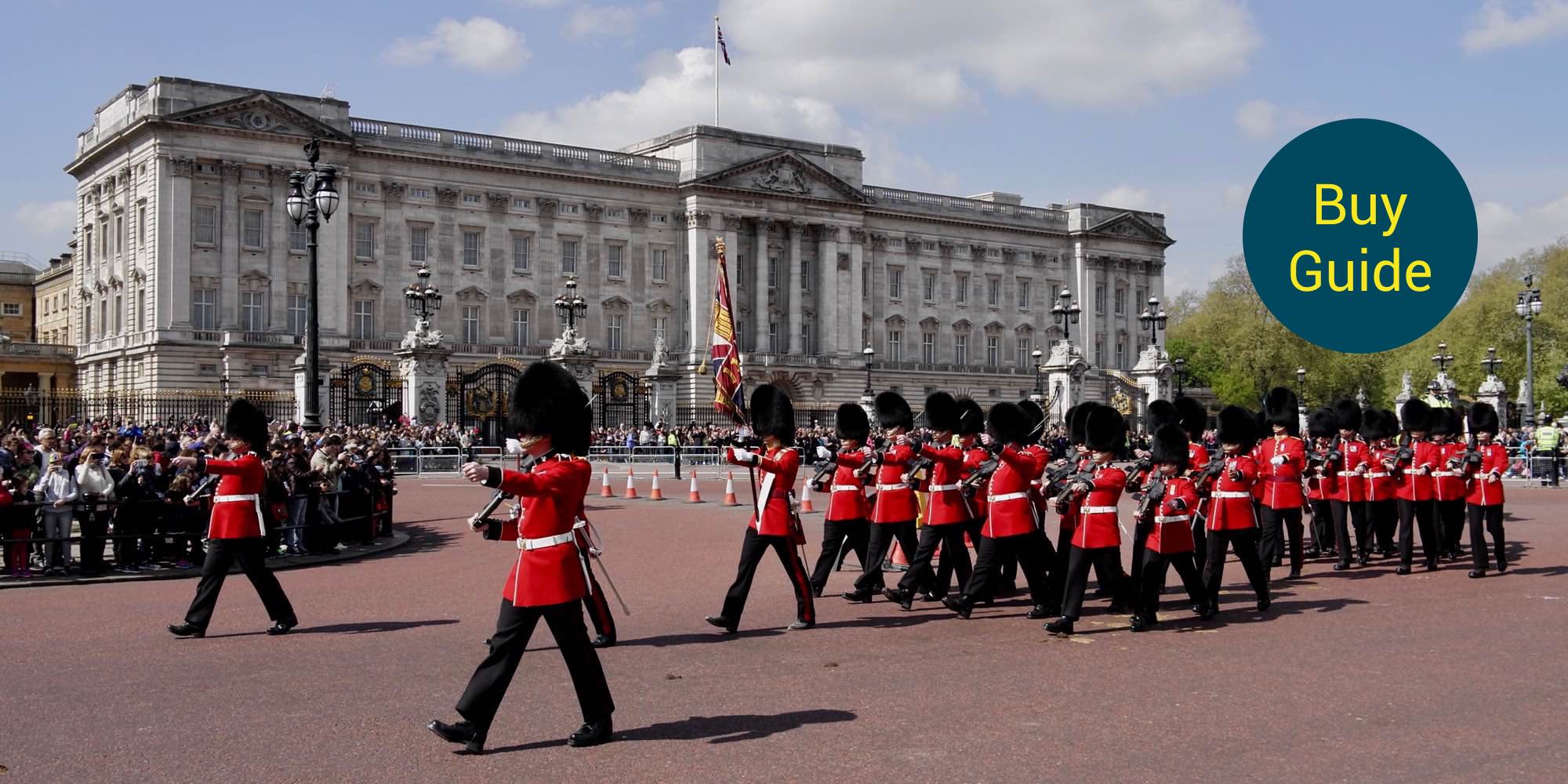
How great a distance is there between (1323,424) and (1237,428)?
453 centimetres

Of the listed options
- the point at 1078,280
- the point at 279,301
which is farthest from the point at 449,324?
the point at 1078,280

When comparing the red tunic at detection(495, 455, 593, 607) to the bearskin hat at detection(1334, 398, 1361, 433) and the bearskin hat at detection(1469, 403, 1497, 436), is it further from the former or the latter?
the bearskin hat at detection(1469, 403, 1497, 436)

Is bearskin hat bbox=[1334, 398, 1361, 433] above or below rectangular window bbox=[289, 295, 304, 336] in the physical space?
below

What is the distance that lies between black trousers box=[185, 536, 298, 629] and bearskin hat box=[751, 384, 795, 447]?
3.79 m

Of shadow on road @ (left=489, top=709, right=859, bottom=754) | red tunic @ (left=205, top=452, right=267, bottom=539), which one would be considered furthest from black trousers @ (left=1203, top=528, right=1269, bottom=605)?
red tunic @ (left=205, top=452, right=267, bottom=539)

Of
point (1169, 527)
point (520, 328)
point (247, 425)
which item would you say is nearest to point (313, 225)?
point (247, 425)

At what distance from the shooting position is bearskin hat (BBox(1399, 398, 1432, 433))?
15711 mm

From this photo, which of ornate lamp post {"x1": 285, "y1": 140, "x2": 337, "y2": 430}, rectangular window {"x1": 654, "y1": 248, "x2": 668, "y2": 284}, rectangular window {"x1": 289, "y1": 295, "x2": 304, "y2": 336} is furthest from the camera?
rectangular window {"x1": 654, "y1": 248, "x2": 668, "y2": 284}

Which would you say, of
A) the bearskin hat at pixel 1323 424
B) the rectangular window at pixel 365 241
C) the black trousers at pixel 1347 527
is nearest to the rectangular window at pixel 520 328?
the rectangular window at pixel 365 241

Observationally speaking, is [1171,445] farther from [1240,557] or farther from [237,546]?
[237,546]

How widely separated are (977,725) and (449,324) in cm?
5711

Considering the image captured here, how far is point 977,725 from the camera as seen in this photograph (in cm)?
755

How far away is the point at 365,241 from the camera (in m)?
60.0

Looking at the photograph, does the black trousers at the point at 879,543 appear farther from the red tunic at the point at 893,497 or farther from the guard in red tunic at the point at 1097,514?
the guard in red tunic at the point at 1097,514
